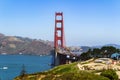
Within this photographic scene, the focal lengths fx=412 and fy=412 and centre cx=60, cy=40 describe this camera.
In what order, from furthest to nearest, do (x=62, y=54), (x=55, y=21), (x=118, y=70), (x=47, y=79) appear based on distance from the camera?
(x=55, y=21) → (x=62, y=54) → (x=118, y=70) → (x=47, y=79)

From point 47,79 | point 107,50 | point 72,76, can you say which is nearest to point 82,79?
point 72,76

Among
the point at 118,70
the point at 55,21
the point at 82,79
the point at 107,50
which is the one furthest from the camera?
the point at 55,21

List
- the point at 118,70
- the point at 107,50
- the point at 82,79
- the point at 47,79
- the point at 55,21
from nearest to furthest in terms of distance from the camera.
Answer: the point at 82,79
the point at 47,79
the point at 118,70
the point at 107,50
the point at 55,21

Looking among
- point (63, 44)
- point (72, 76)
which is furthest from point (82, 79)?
point (63, 44)

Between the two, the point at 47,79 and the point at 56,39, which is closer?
the point at 47,79

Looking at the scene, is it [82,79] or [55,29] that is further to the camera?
[55,29]

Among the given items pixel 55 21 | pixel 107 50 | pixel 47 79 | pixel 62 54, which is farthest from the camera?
pixel 55 21

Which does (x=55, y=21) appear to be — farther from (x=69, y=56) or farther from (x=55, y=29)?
(x=69, y=56)

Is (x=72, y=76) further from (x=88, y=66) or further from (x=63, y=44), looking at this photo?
(x=63, y=44)

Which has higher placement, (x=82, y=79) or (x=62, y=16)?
(x=62, y=16)
